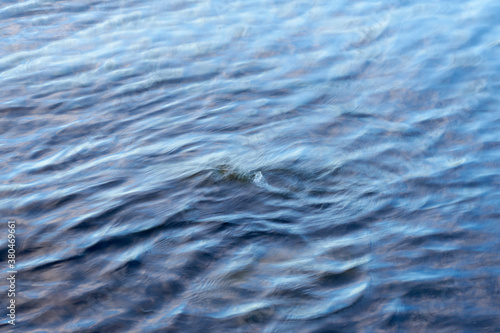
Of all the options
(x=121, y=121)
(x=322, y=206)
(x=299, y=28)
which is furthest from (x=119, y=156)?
(x=299, y=28)

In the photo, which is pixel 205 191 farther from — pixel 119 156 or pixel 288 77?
pixel 288 77

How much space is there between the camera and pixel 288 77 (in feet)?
17.4

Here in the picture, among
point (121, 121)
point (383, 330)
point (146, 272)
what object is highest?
point (121, 121)

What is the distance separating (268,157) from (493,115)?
1.83 meters

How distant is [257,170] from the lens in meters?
4.05

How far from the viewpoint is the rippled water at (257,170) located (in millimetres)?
3021

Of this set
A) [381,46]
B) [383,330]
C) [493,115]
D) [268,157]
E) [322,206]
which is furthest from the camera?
[381,46]

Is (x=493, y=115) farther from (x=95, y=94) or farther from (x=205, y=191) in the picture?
(x=95, y=94)

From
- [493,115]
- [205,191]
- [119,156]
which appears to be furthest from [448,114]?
[119,156]

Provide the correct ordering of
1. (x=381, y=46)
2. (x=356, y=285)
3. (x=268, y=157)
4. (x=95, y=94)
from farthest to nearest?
(x=381, y=46)
(x=95, y=94)
(x=268, y=157)
(x=356, y=285)

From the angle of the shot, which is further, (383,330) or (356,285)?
(356,285)

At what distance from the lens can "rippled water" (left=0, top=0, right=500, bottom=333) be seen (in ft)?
9.91

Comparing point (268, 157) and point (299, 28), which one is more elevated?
point (299, 28)

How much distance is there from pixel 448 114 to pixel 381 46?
4.74 ft
